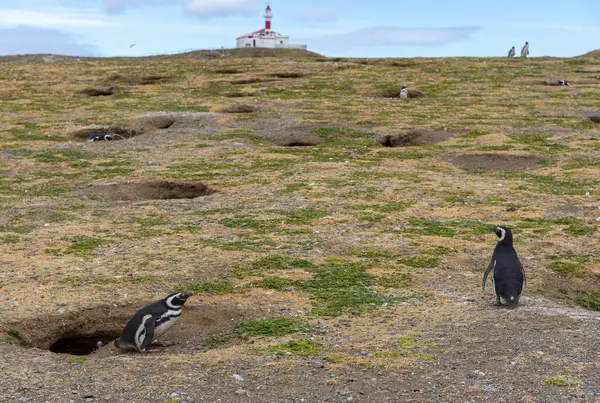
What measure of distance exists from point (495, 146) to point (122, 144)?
1165 centimetres

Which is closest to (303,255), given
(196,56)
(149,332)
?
(149,332)

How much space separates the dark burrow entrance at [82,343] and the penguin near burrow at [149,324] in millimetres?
825

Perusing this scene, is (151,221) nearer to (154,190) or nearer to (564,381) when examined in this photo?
(154,190)

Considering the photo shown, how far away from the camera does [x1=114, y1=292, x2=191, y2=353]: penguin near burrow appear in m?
8.44

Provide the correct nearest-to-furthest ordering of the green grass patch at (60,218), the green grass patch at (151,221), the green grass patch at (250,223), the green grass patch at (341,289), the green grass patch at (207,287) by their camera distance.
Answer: the green grass patch at (341,289) < the green grass patch at (207,287) < the green grass patch at (250,223) < the green grass patch at (151,221) < the green grass patch at (60,218)

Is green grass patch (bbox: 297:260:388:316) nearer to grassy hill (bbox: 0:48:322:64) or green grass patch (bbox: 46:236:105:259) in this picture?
green grass patch (bbox: 46:236:105:259)

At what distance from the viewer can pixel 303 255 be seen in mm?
11875

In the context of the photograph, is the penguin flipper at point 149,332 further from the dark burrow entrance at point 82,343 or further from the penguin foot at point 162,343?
the dark burrow entrance at point 82,343

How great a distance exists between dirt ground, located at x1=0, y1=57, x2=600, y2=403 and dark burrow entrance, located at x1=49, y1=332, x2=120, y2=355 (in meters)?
0.03

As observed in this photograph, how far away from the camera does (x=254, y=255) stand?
11.8 meters

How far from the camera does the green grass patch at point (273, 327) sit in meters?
8.84

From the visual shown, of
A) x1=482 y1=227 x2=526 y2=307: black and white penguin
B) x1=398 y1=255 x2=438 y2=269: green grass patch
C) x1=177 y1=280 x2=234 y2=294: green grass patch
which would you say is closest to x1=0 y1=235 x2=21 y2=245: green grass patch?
x1=177 y1=280 x2=234 y2=294: green grass patch

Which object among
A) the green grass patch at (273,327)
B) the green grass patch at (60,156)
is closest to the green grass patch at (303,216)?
the green grass patch at (273,327)

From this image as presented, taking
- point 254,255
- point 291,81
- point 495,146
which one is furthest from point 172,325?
point 291,81
